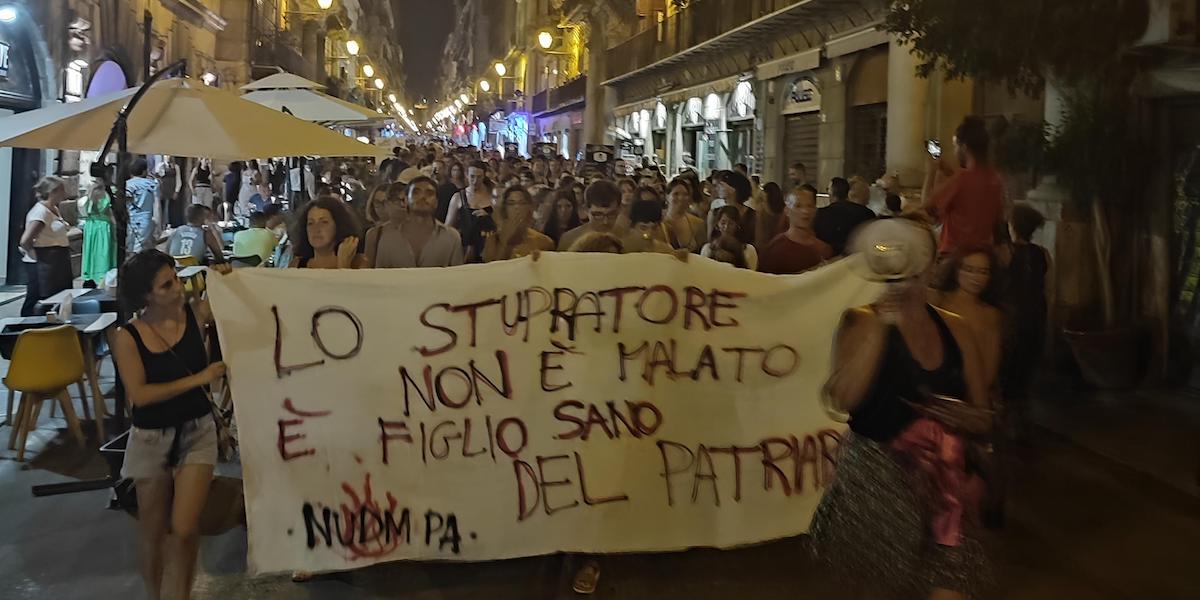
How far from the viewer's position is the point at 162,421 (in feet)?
13.4

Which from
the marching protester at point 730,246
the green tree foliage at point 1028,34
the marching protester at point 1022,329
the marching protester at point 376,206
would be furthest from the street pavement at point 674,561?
the green tree foliage at point 1028,34

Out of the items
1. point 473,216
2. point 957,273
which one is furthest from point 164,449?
point 473,216

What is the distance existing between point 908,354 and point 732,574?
217 centimetres

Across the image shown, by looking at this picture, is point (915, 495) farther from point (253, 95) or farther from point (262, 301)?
point (253, 95)

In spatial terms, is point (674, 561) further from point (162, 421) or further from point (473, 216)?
point (473, 216)

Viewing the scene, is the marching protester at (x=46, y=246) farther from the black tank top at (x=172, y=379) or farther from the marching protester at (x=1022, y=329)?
the marching protester at (x=1022, y=329)

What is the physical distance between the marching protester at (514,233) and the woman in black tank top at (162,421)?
116 inches

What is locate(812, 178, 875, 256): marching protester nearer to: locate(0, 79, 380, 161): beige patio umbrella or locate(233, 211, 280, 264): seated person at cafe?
locate(0, 79, 380, 161): beige patio umbrella

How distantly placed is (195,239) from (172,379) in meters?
5.40

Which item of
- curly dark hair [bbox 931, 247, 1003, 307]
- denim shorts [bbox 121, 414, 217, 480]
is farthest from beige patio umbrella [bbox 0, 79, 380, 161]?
curly dark hair [bbox 931, 247, 1003, 307]

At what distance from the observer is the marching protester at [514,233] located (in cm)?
699

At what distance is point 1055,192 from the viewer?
10250 mm

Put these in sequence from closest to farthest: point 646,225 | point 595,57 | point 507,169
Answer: point 646,225, point 507,169, point 595,57

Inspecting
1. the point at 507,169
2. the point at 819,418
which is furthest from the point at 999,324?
the point at 507,169
